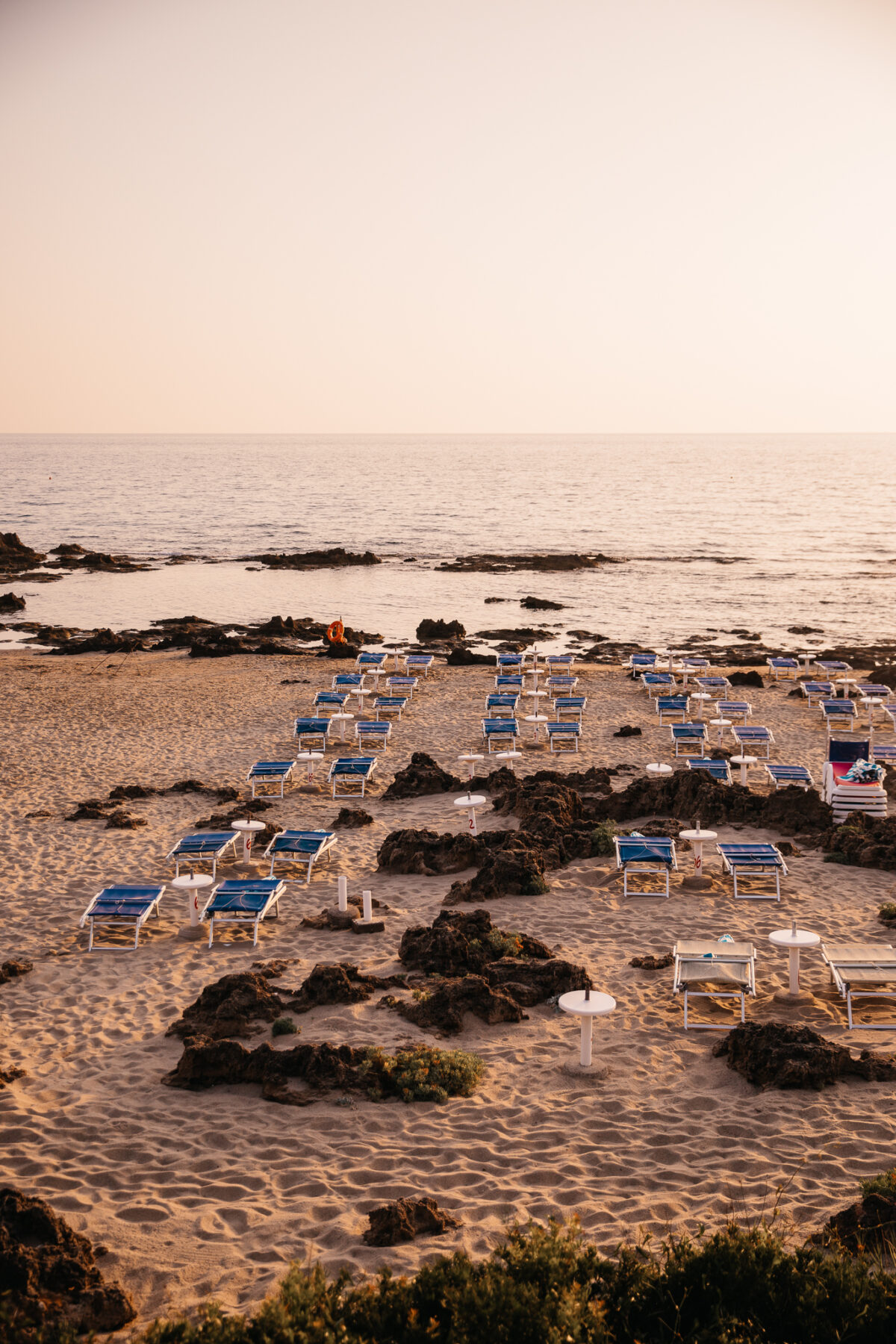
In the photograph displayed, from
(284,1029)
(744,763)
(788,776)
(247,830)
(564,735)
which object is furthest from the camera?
(564,735)

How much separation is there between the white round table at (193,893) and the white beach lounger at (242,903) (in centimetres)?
10

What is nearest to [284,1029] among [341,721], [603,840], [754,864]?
[754,864]

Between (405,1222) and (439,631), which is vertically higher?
(439,631)

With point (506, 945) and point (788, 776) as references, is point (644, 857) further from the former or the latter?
point (788, 776)

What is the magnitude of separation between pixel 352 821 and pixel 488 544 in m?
50.6

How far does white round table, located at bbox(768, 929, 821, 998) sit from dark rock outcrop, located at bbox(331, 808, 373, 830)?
6983mm

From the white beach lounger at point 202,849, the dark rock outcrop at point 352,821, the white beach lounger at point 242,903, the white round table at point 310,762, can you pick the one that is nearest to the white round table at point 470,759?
the dark rock outcrop at point 352,821

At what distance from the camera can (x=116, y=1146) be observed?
659 centimetres

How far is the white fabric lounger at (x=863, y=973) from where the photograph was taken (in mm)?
8133

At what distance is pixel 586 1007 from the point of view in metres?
7.29

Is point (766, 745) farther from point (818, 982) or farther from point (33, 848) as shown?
point (33, 848)

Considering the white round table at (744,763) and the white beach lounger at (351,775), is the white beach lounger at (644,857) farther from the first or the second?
the white beach lounger at (351,775)

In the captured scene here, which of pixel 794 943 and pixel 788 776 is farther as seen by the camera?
pixel 788 776

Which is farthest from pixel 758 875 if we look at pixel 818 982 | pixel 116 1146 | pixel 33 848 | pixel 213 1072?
pixel 33 848
